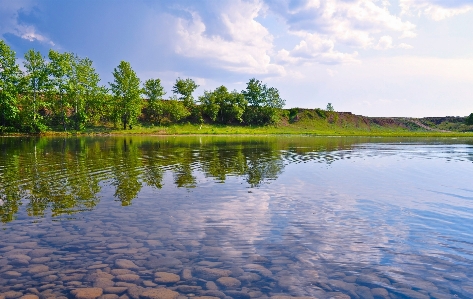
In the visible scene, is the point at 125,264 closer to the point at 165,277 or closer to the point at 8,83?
the point at 165,277

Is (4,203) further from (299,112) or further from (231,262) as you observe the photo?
(299,112)

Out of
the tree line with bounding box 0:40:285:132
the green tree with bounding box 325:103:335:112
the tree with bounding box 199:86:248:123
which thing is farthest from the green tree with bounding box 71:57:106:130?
the green tree with bounding box 325:103:335:112

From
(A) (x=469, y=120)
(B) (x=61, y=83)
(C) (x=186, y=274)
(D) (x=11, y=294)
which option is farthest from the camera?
(A) (x=469, y=120)

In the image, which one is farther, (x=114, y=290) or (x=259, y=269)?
(x=259, y=269)

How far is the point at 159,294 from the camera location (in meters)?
6.86

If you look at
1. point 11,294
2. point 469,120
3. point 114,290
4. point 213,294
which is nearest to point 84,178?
point 11,294

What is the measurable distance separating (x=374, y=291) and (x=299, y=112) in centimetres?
14407

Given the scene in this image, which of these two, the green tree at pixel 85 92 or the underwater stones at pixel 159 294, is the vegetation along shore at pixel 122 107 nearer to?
the green tree at pixel 85 92

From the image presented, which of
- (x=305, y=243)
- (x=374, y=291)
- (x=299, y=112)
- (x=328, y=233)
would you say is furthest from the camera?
(x=299, y=112)

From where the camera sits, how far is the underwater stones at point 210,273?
→ 7.72 m

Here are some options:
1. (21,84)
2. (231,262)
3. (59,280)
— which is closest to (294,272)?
(231,262)

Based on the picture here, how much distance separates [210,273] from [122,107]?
91318 millimetres

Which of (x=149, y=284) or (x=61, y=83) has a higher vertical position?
(x=61, y=83)

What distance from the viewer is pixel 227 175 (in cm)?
2219
